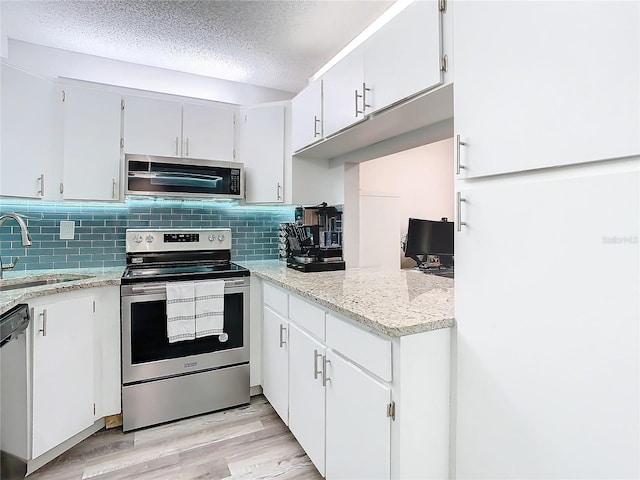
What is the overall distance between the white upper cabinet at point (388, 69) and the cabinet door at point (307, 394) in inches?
45.4

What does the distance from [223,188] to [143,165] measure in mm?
548

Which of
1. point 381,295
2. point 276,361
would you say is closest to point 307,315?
point 381,295

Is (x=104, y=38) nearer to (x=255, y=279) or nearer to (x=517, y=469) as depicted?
(x=255, y=279)

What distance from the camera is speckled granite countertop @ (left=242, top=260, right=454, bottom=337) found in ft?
3.84

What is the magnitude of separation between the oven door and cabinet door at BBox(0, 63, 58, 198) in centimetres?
88

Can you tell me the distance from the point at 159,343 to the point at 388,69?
200 cm

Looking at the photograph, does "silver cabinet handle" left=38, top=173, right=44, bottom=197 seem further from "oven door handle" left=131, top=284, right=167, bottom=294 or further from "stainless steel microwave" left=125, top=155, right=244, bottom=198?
"oven door handle" left=131, top=284, right=167, bottom=294

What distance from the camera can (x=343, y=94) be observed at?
1.96 meters

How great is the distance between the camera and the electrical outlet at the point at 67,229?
252 cm

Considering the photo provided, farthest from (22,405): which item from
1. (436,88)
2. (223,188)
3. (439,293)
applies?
(436,88)

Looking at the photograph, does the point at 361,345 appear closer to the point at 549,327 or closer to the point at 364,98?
the point at 549,327

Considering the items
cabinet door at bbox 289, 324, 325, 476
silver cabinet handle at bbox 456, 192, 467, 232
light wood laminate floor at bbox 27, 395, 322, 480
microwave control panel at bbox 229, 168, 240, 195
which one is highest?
microwave control panel at bbox 229, 168, 240, 195

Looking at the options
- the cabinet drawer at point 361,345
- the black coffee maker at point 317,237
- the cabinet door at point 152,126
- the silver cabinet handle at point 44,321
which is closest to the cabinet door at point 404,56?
the cabinet drawer at point 361,345

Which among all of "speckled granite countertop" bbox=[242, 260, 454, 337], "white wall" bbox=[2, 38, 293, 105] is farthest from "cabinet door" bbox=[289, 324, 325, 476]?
"white wall" bbox=[2, 38, 293, 105]
